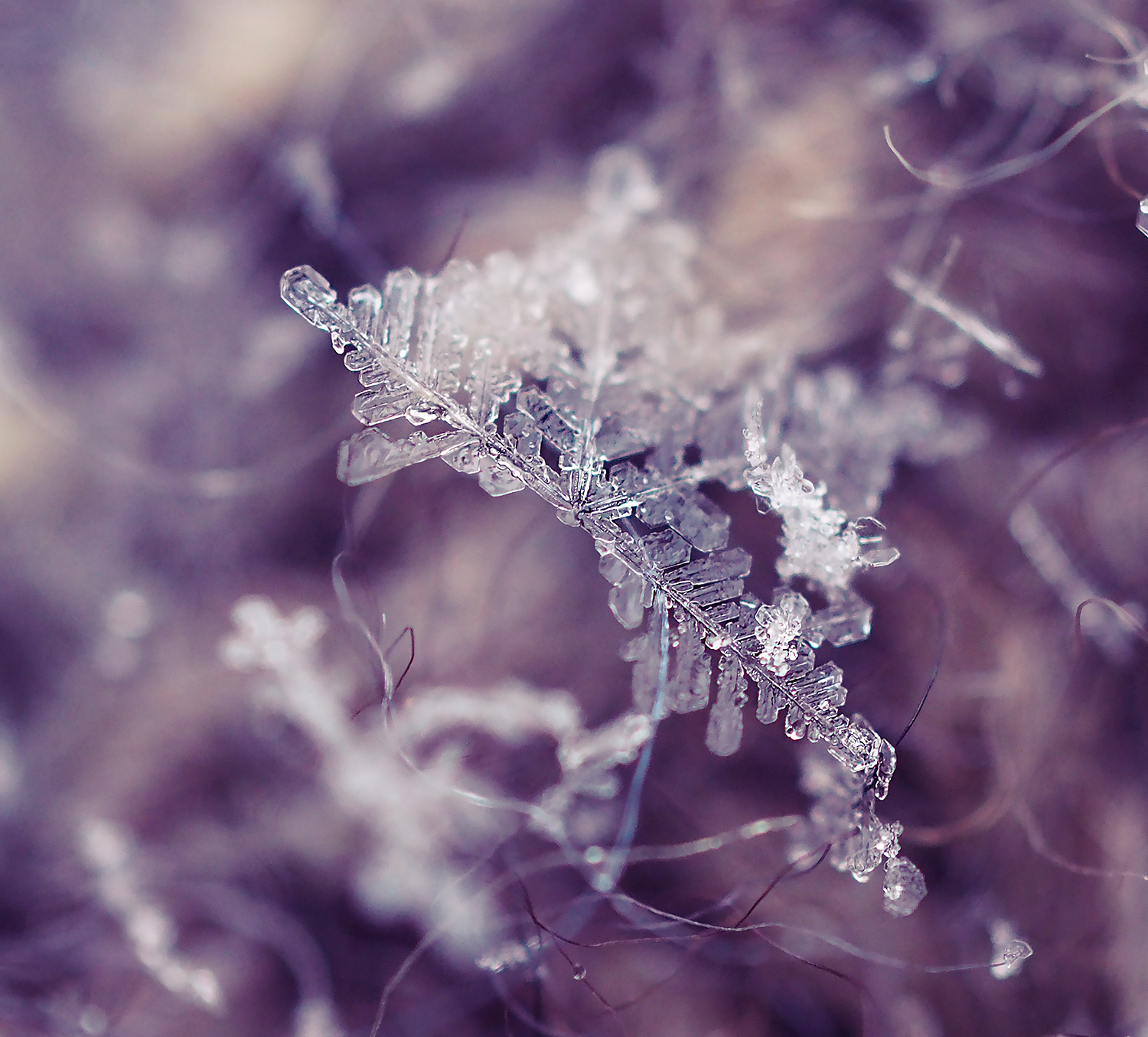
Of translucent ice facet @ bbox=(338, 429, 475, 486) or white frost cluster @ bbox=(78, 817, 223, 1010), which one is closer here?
translucent ice facet @ bbox=(338, 429, 475, 486)

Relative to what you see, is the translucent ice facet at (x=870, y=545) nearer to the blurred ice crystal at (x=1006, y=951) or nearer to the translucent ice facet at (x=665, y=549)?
the translucent ice facet at (x=665, y=549)

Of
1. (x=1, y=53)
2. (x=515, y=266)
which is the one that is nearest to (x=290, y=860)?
(x=515, y=266)

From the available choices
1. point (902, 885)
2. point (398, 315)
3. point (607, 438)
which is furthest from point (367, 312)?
point (902, 885)

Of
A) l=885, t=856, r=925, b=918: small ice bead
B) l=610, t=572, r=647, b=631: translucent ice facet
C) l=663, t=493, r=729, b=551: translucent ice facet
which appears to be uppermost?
l=663, t=493, r=729, b=551: translucent ice facet

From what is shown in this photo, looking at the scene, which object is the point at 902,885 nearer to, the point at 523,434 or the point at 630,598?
the point at 630,598

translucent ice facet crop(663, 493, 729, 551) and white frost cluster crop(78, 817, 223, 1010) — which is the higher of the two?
translucent ice facet crop(663, 493, 729, 551)

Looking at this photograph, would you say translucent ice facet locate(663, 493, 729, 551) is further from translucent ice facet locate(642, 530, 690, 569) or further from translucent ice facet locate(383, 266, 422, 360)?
translucent ice facet locate(383, 266, 422, 360)

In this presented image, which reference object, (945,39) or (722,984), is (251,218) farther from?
(722,984)

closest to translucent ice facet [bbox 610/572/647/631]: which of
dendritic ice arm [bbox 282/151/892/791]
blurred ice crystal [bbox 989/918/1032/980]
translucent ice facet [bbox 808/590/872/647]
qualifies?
dendritic ice arm [bbox 282/151/892/791]
